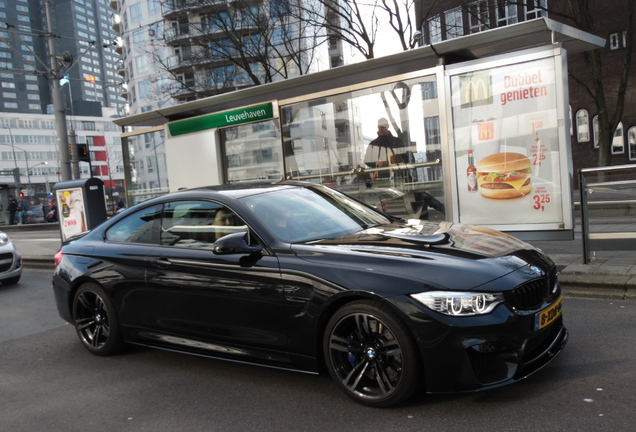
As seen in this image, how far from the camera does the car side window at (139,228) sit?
4.73 meters

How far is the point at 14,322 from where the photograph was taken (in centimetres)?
676

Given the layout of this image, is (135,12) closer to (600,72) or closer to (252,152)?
(600,72)

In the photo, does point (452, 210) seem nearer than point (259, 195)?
No

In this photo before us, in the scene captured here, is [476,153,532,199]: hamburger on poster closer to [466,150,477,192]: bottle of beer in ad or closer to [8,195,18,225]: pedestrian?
[466,150,477,192]: bottle of beer in ad

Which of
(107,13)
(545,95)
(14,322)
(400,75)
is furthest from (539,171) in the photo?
(107,13)

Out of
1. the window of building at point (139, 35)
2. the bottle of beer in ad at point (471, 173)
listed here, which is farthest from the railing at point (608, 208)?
the window of building at point (139, 35)

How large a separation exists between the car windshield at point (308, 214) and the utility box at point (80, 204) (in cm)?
931

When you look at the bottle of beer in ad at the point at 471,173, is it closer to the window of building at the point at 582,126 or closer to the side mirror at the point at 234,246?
the side mirror at the point at 234,246

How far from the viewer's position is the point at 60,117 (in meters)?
16.6

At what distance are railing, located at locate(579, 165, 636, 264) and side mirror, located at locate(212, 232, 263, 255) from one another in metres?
4.66

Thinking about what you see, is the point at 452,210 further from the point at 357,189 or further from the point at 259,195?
the point at 259,195

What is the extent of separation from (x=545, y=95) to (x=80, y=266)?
5.76 meters

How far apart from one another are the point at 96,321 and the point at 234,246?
2.07 m

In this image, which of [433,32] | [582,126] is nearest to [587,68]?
[582,126]
